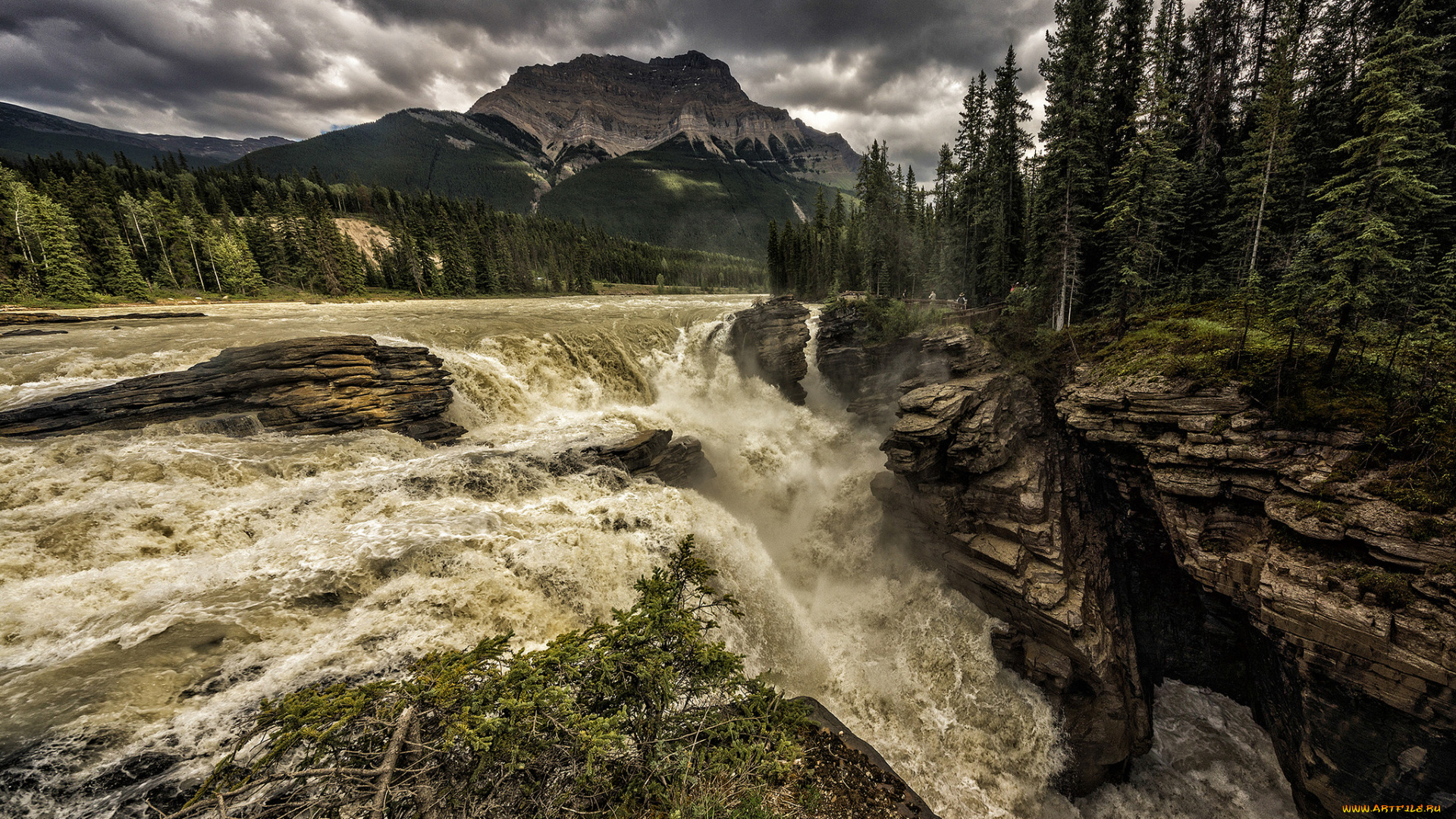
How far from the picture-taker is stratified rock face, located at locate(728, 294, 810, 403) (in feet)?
101

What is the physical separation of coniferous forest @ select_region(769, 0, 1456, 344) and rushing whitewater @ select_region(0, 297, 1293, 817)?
1504 centimetres

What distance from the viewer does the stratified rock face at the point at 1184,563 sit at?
32.7 ft

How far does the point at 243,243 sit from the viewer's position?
185 ft

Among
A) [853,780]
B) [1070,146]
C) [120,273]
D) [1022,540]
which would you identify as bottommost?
[853,780]

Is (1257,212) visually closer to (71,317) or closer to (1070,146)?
(1070,146)

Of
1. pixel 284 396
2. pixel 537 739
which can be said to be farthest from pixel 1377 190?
pixel 284 396

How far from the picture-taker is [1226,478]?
13.1m

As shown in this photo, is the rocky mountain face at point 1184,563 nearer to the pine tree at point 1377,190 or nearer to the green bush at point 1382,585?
the green bush at point 1382,585

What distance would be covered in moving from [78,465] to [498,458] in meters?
9.94

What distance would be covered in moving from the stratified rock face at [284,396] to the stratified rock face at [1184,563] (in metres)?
20.7

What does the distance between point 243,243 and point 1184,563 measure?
91.2m

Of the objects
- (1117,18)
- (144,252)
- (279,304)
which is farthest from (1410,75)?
(144,252)

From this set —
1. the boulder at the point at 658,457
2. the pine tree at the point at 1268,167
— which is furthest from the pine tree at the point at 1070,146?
the boulder at the point at 658,457

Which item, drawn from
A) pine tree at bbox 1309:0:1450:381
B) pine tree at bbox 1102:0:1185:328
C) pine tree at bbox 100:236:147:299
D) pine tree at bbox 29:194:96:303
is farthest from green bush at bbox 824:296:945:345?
pine tree at bbox 100:236:147:299
